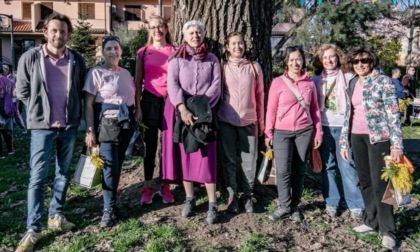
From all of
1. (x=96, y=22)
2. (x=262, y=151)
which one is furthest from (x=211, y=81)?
(x=96, y=22)

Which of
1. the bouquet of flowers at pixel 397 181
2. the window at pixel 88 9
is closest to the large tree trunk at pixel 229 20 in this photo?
the bouquet of flowers at pixel 397 181

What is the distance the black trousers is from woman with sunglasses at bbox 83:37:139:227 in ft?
7.47

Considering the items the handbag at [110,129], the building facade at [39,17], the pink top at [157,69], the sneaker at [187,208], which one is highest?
the building facade at [39,17]

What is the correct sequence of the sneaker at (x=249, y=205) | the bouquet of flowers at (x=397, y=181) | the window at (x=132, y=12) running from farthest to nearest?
the window at (x=132, y=12), the sneaker at (x=249, y=205), the bouquet of flowers at (x=397, y=181)

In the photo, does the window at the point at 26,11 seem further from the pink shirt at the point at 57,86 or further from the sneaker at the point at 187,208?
the sneaker at the point at 187,208

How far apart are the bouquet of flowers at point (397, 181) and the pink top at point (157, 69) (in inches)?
91.8

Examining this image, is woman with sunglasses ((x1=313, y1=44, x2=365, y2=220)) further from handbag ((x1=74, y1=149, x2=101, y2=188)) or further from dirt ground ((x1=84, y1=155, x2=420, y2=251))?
handbag ((x1=74, y1=149, x2=101, y2=188))

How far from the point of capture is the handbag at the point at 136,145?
4.68 meters

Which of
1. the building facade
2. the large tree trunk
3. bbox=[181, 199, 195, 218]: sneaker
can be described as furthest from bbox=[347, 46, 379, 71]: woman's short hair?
the building facade

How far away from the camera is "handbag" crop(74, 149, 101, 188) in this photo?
175 inches

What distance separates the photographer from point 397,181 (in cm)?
400

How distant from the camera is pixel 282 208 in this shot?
15.3ft

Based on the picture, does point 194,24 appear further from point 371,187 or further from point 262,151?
point 371,187

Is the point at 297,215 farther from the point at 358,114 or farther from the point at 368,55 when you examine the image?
the point at 368,55
